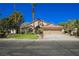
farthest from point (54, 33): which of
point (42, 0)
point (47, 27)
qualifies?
point (42, 0)

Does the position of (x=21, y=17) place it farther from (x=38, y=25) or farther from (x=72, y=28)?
(x=72, y=28)

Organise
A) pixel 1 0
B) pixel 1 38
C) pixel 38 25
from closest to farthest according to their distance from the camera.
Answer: pixel 1 0
pixel 38 25
pixel 1 38

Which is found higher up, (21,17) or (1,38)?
(21,17)

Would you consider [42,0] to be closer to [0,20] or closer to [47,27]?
[47,27]

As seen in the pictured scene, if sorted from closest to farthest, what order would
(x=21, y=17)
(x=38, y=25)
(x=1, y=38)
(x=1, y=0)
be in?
(x=1, y=0)
(x=21, y=17)
(x=38, y=25)
(x=1, y=38)

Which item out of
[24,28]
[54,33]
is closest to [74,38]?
[54,33]

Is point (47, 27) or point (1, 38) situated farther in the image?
point (1, 38)

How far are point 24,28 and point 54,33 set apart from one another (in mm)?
1568

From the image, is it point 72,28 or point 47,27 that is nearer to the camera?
point 47,27

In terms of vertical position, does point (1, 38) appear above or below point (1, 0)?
below

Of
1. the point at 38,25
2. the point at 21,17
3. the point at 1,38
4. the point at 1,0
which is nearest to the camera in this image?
the point at 1,0

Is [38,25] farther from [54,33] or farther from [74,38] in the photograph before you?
[74,38]

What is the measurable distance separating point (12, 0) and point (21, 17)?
564 cm

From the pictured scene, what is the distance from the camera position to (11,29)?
13867mm
